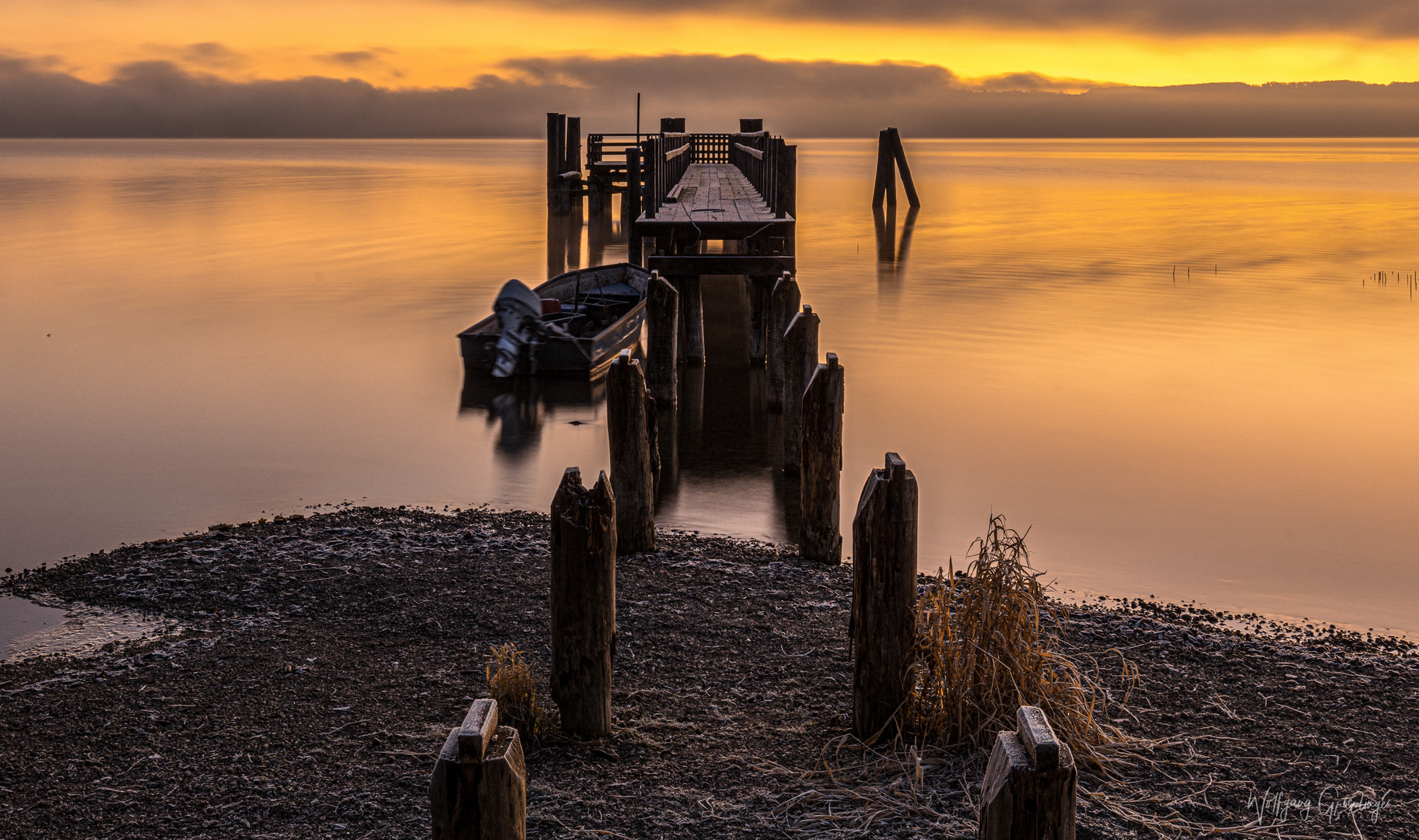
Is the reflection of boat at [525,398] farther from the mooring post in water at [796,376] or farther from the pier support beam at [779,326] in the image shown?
the mooring post in water at [796,376]

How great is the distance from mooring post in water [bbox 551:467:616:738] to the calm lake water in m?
4.79

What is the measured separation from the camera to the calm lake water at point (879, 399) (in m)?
10.3

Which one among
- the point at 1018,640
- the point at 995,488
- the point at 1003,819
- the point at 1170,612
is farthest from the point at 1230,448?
the point at 1003,819

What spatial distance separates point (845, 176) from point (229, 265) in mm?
59287

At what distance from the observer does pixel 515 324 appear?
15172 mm

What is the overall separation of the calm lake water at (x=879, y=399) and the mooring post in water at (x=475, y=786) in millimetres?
6578

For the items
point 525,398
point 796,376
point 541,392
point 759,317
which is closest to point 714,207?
point 759,317

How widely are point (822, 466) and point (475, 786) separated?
17.7ft

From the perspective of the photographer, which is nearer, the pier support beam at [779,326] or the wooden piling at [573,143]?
the pier support beam at [779,326]

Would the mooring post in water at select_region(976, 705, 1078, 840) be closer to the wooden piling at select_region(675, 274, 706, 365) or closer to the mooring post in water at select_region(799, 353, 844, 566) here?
the mooring post in water at select_region(799, 353, 844, 566)

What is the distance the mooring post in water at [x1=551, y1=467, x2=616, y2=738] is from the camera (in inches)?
192

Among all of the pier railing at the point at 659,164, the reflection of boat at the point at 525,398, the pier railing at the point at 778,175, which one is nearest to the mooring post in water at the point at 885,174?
the pier railing at the point at 659,164

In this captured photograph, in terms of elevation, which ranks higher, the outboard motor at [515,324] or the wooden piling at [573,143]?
the wooden piling at [573,143]

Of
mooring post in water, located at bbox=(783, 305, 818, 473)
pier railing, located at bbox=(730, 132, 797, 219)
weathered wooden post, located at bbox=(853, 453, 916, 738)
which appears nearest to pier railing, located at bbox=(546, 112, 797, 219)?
pier railing, located at bbox=(730, 132, 797, 219)
